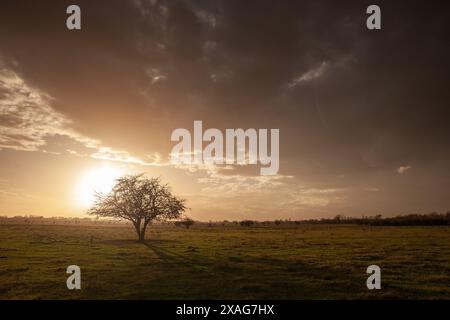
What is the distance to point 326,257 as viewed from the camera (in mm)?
35906

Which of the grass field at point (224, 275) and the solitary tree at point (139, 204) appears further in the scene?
the solitary tree at point (139, 204)

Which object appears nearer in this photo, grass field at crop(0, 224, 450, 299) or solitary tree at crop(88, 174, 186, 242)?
grass field at crop(0, 224, 450, 299)

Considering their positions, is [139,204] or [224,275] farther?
[139,204]
